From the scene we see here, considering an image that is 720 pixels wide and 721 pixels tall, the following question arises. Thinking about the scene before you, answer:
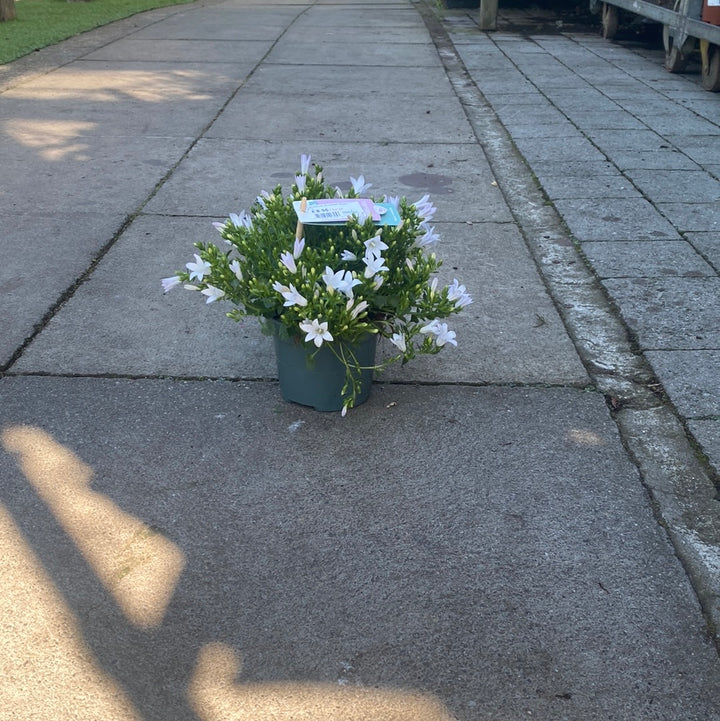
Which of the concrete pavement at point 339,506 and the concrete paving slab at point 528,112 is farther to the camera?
the concrete paving slab at point 528,112

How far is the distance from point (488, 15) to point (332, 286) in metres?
12.1

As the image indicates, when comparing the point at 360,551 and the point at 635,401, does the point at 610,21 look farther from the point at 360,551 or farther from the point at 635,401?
the point at 360,551

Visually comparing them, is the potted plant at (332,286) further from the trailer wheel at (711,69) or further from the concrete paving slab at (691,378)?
the trailer wheel at (711,69)

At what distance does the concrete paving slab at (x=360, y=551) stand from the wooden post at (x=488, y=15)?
11.6 m

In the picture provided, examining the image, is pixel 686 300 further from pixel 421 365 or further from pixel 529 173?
pixel 529 173

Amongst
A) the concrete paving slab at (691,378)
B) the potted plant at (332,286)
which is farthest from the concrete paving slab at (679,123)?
the potted plant at (332,286)

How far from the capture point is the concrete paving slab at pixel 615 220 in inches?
201

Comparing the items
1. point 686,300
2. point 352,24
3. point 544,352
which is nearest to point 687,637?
point 544,352

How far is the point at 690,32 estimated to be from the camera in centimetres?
927

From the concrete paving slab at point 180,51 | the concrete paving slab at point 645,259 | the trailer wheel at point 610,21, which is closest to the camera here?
the concrete paving slab at point 645,259

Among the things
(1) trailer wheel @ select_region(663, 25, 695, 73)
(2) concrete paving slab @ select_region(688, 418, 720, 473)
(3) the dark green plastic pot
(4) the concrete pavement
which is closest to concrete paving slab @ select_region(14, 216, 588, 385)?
(4) the concrete pavement

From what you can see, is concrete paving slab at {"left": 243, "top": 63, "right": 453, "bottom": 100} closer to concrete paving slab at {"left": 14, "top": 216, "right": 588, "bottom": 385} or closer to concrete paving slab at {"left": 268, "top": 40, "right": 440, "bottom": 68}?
concrete paving slab at {"left": 268, "top": 40, "right": 440, "bottom": 68}

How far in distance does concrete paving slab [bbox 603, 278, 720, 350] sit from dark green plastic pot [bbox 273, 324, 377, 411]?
1272 millimetres

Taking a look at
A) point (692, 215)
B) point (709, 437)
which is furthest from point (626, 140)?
point (709, 437)
